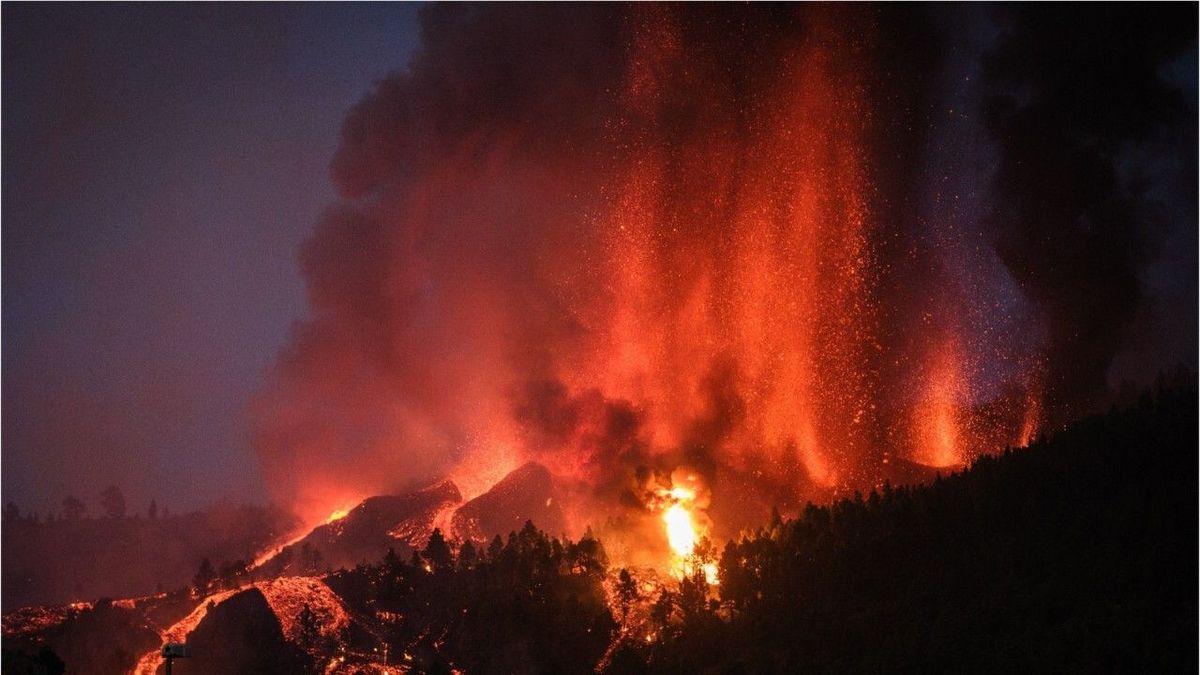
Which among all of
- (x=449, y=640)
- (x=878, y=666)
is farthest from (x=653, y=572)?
(x=878, y=666)

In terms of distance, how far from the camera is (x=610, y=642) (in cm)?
18362

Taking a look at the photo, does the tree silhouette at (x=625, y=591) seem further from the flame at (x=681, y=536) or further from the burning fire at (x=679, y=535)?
the flame at (x=681, y=536)

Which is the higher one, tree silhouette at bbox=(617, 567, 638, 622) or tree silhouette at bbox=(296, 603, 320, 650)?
tree silhouette at bbox=(617, 567, 638, 622)

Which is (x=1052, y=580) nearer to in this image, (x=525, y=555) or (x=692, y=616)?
(x=692, y=616)

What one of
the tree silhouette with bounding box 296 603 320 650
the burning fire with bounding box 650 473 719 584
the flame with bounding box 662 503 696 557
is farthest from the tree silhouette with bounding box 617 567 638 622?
the tree silhouette with bounding box 296 603 320 650

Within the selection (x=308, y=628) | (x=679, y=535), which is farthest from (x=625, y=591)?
(x=308, y=628)

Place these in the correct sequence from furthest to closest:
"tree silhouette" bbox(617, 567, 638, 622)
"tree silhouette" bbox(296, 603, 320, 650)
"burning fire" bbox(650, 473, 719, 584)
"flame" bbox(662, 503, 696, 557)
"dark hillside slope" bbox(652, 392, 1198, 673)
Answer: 1. "flame" bbox(662, 503, 696, 557)
2. "burning fire" bbox(650, 473, 719, 584)
3. "tree silhouette" bbox(617, 567, 638, 622)
4. "tree silhouette" bbox(296, 603, 320, 650)
5. "dark hillside slope" bbox(652, 392, 1198, 673)

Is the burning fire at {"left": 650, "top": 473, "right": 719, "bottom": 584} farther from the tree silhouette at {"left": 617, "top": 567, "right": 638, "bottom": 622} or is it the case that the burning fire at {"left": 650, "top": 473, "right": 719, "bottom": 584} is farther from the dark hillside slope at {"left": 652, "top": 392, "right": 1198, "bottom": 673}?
the dark hillside slope at {"left": 652, "top": 392, "right": 1198, "bottom": 673}

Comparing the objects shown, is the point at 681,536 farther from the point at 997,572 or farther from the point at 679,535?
the point at 997,572

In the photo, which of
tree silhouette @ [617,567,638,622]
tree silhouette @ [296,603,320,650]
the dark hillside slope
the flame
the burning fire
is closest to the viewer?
the dark hillside slope

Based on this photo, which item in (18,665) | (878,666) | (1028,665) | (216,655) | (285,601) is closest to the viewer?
(18,665)

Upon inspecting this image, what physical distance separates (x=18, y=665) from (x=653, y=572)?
4164 inches

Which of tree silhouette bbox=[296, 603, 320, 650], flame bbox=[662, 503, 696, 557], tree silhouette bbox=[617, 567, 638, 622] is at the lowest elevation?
tree silhouette bbox=[296, 603, 320, 650]

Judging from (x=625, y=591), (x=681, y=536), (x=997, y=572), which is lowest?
(x=997, y=572)
